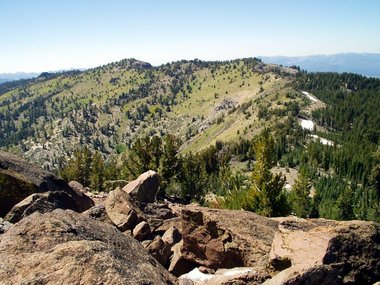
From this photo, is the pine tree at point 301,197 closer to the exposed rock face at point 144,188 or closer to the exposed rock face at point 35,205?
the exposed rock face at point 144,188

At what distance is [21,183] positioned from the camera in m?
26.9

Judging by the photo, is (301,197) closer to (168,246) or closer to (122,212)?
(122,212)

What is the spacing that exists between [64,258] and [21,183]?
1746 cm

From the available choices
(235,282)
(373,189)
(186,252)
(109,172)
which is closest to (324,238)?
(235,282)

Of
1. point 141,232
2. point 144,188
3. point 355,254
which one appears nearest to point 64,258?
point 141,232

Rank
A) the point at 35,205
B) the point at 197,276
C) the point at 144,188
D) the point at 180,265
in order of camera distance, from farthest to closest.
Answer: the point at 144,188 → the point at 35,205 → the point at 180,265 → the point at 197,276

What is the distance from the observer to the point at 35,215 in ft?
50.3

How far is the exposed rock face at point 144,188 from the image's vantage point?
33.6 metres

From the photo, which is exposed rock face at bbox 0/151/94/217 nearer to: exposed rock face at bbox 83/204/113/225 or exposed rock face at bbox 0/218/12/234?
exposed rock face at bbox 83/204/113/225

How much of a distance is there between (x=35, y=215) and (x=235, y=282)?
878cm

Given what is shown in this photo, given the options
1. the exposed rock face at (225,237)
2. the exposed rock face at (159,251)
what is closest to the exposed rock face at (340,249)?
the exposed rock face at (225,237)

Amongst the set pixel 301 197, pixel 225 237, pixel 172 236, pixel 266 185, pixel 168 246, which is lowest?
pixel 301 197

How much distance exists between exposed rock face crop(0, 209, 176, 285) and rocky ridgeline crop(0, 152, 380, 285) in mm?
32

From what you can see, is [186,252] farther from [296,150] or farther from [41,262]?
[296,150]
